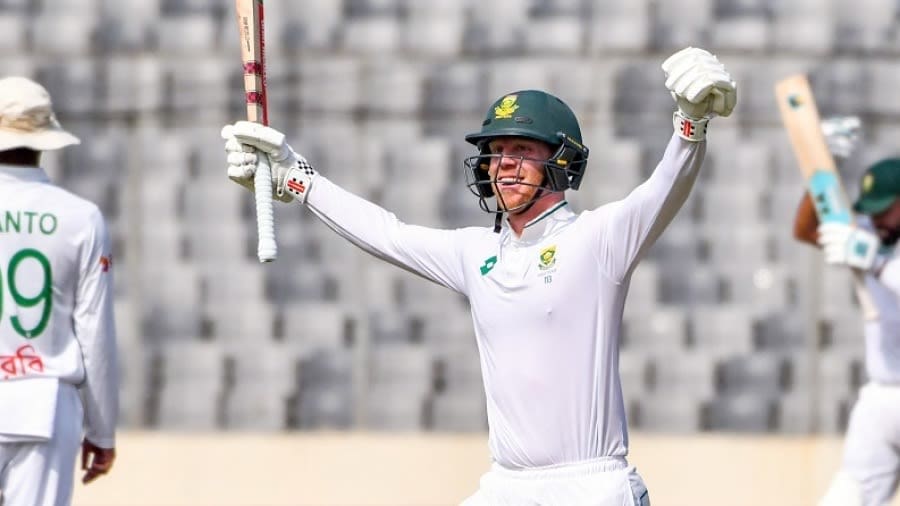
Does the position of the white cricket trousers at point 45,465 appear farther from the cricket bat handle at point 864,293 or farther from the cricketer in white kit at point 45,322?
the cricket bat handle at point 864,293

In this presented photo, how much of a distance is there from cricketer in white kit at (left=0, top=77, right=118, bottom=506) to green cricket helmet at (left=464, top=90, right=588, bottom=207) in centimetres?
110

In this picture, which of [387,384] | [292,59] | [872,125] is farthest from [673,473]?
[292,59]

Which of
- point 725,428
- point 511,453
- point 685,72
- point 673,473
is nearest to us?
point 685,72

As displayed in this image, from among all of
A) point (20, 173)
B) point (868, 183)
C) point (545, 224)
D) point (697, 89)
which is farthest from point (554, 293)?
point (868, 183)

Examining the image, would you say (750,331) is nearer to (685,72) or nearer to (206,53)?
(206,53)

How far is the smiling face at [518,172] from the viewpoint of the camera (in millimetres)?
3912

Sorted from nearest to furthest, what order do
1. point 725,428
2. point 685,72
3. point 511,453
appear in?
point 685,72, point 511,453, point 725,428

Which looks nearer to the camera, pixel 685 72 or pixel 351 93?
pixel 685 72

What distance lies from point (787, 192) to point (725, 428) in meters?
1.10

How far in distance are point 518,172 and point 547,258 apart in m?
0.20

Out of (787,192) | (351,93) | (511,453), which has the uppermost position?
(351,93)

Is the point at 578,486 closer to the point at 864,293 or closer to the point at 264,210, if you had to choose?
the point at 264,210

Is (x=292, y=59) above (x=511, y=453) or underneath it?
above

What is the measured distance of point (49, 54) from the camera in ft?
27.7
